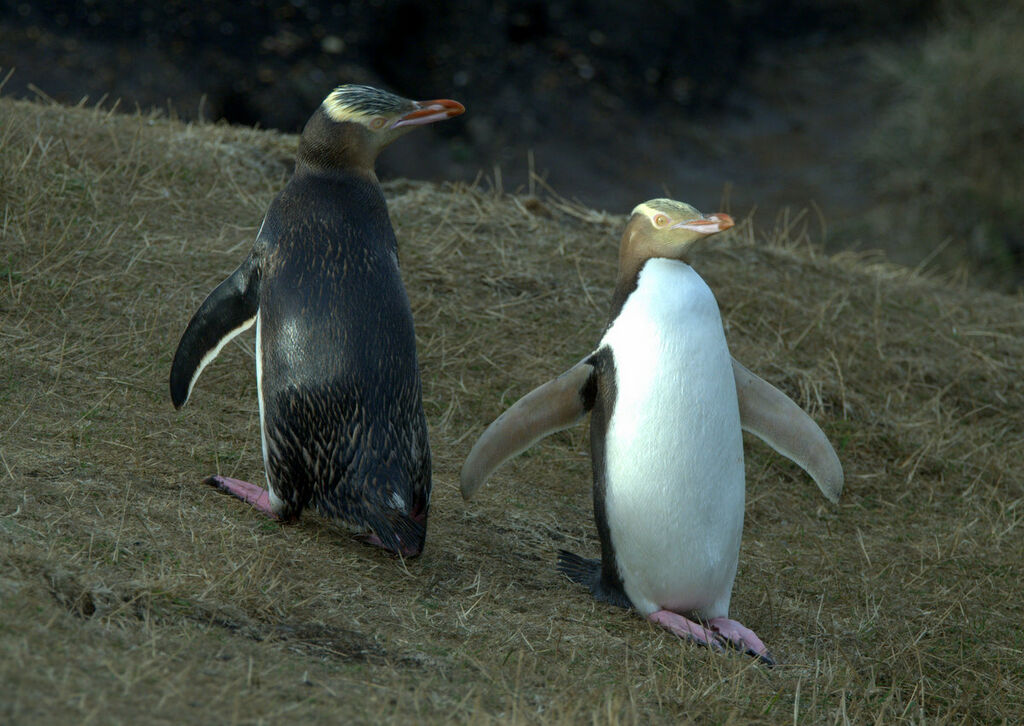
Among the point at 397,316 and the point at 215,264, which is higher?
the point at 397,316

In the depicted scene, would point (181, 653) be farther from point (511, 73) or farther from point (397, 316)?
point (511, 73)

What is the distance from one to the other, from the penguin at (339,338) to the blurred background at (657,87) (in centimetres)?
626

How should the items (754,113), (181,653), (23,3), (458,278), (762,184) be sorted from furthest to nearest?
(754,113) → (762,184) → (23,3) → (458,278) → (181,653)

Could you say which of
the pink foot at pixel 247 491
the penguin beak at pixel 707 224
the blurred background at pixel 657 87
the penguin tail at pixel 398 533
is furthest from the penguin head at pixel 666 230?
the blurred background at pixel 657 87

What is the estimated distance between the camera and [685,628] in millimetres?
2959

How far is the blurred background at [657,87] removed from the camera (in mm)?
10094

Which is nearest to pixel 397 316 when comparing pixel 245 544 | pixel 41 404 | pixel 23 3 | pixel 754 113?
pixel 245 544

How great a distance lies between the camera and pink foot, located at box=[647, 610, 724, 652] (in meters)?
2.90

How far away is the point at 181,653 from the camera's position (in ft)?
7.35

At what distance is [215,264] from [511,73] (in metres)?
8.19

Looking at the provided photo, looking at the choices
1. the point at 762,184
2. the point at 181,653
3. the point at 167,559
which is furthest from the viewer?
the point at 762,184

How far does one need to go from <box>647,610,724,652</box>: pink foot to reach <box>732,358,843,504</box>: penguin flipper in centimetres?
58

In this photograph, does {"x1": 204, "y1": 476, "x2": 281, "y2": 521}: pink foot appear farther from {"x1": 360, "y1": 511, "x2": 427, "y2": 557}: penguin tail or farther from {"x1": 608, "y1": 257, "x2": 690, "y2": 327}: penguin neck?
{"x1": 608, "y1": 257, "x2": 690, "y2": 327}: penguin neck

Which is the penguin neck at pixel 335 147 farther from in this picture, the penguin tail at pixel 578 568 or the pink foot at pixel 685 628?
the pink foot at pixel 685 628
